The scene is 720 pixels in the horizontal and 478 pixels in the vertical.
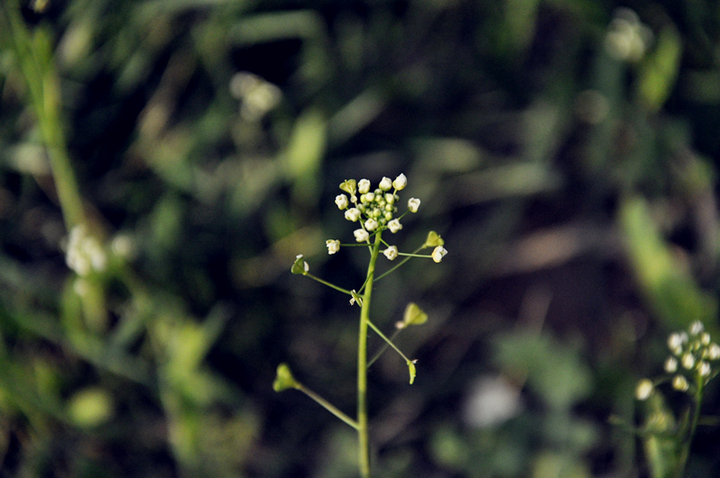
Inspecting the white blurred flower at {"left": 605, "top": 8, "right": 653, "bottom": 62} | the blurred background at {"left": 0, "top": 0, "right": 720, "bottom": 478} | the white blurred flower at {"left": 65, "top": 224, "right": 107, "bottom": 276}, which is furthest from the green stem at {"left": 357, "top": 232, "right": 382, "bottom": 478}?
the white blurred flower at {"left": 605, "top": 8, "right": 653, "bottom": 62}

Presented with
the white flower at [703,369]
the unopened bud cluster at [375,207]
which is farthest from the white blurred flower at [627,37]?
the unopened bud cluster at [375,207]

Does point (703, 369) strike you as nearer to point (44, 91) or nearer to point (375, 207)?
point (375, 207)

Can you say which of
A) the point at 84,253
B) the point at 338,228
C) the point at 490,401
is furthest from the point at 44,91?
the point at 490,401

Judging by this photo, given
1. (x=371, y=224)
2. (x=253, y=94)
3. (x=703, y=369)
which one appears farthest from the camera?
(x=253, y=94)

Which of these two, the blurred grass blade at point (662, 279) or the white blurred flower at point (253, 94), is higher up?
the white blurred flower at point (253, 94)

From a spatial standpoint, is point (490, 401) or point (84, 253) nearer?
point (84, 253)

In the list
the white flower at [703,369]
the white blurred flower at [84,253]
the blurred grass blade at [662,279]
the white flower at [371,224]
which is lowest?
the blurred grass blade at [662,279]

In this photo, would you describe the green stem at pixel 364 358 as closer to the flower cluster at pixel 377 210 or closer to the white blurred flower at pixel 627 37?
the flower cluster at pixel 377 210

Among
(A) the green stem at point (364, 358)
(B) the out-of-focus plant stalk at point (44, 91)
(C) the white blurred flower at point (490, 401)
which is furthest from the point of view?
(C) the white blurred flower at point (490, 401)

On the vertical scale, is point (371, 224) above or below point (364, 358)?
above
